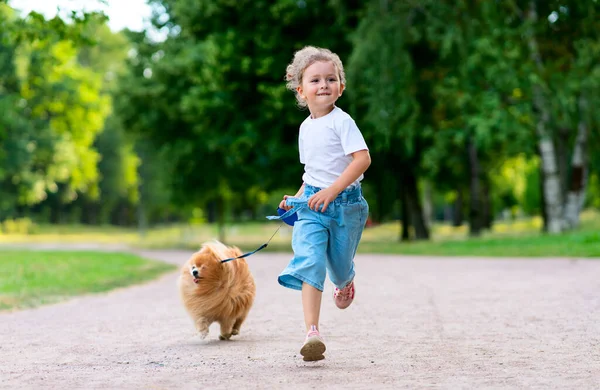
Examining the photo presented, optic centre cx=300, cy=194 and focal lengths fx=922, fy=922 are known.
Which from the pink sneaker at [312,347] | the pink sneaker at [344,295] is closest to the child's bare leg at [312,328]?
the pink sneaker at [312,347]

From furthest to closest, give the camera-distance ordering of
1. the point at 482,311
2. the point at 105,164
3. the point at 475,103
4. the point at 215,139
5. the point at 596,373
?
the point at 105,164
the point at 215,139
the point at 475,103
the point at 482,311
the point at 596,373

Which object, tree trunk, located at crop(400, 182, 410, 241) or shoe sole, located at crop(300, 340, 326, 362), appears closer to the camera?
shoe sole, located at crop(300, 340, 326, 362)

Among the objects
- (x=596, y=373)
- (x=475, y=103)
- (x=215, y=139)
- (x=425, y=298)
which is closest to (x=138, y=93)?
(x=215, y=139)

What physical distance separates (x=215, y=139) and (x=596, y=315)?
20.1 metres

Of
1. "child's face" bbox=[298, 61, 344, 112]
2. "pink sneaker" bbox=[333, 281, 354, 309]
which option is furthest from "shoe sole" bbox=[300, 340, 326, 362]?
"child's face" bbox=[298, 61, 344, 112]

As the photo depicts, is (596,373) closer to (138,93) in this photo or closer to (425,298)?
(425,298)

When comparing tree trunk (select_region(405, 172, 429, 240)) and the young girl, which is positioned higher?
→ the young girl

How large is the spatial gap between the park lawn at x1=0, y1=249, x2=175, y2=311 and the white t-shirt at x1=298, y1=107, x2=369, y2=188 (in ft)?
19.7

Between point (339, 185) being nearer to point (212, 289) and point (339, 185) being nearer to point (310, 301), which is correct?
point (310, 301)

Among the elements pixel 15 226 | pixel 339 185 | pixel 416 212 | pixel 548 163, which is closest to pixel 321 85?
pixel 339 185

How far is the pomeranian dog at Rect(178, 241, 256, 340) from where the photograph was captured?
718 cm

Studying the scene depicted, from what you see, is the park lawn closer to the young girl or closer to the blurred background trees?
the blurred background trees

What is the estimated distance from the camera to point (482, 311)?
30.0 feet

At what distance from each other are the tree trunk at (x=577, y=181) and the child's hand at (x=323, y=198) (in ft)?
75.8
